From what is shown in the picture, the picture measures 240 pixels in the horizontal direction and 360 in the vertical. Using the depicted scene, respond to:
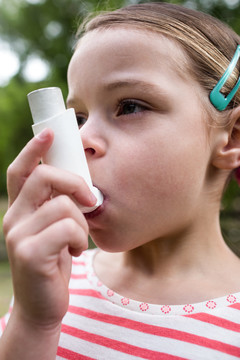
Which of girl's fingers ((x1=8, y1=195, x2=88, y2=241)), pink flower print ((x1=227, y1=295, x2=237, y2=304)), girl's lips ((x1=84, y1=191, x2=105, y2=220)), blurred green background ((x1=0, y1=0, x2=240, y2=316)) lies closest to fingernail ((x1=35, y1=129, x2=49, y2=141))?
girl's fingers ((x1=8, y1=195, x2=88, y2=241))

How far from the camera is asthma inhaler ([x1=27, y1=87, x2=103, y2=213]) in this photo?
776 millimetres

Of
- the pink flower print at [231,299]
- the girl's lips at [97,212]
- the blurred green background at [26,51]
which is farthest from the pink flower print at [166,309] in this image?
the blurred green background at [26,51]

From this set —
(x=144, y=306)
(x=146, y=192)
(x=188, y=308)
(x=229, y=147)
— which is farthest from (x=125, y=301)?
(x=229, y=147)

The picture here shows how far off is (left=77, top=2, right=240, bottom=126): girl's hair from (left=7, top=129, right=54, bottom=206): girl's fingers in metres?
0.46

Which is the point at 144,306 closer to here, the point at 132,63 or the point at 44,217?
the point at 44,217

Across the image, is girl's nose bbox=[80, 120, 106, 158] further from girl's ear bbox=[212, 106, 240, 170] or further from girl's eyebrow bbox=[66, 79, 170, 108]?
girl's ear bbox=[212, 106, 240, 170]

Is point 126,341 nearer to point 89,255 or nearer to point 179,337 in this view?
point 179,337

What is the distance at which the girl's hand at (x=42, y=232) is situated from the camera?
721 mm

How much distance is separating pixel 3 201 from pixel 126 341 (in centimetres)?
743

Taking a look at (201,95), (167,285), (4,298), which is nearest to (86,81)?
(201,95)

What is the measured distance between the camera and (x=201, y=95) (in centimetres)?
108

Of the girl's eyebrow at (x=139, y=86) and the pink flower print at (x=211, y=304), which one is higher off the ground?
the girl's eyebrow at (x=139, y=86)

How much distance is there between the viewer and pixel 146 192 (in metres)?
0.97

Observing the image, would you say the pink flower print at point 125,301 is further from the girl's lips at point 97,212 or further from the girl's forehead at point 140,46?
the girl's forehead at point 140,46
